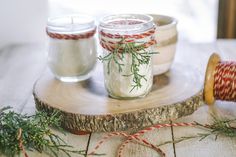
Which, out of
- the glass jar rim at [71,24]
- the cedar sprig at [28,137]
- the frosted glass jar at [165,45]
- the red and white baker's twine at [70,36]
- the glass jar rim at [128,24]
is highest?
the glass jar rim at [128,24]

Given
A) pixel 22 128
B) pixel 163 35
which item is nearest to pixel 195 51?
pixel 163 35

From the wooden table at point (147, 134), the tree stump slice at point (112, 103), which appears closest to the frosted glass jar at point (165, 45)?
the tree stump slice at point (112, 103)

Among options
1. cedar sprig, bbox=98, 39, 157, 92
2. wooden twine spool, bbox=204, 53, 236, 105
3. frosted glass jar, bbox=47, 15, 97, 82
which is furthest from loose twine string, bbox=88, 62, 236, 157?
frosted glass jar, bbox=47, 15, 97, 82

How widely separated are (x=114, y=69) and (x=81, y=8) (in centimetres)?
84

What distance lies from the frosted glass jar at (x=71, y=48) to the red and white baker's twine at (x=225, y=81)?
271 mm

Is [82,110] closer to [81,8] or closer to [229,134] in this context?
[229,134]

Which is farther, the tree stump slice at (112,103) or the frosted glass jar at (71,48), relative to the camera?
the frosted glass jar at (71,48)

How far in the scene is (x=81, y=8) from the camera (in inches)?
65.9

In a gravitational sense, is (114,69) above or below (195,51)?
above

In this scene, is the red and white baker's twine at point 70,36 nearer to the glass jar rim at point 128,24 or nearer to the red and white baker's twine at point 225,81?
the glass jar rim at point 128,24

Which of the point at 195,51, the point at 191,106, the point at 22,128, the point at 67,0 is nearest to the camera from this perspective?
the point at 22,128

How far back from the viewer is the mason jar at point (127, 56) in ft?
2.80

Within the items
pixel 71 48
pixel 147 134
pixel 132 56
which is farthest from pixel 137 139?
pixel 71 48

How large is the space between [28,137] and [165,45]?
36 cm
